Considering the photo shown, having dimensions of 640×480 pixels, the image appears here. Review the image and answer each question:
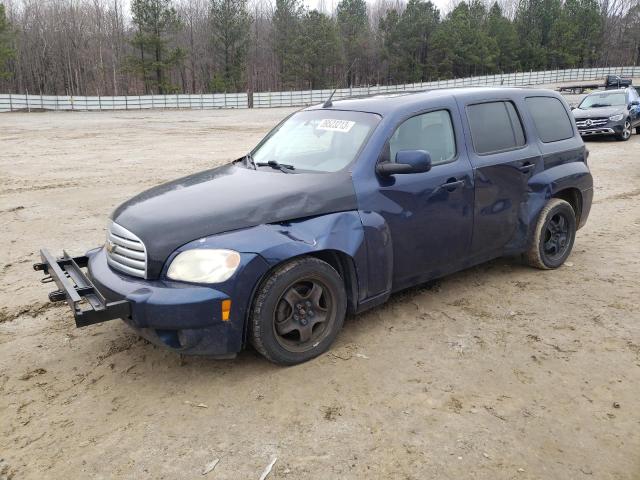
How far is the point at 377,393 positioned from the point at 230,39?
62073 millimetres

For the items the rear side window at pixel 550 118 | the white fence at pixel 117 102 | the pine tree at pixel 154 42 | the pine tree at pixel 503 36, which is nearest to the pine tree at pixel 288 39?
the pine tree at pixel 154 42

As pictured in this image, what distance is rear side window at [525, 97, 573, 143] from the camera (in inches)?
208

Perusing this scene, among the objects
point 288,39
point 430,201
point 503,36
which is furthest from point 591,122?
point 503,36

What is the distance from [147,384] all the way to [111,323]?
1.12 meters

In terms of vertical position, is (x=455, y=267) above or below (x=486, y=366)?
above

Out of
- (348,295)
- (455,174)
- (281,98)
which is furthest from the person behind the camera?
(281,98)

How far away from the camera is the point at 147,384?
3.54 meters

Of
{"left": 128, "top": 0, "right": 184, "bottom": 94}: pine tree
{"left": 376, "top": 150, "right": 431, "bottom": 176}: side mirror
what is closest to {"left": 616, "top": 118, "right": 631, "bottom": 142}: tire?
{"left": 376, "top": 150, "right": 431, "bottom": 176}: side mirror

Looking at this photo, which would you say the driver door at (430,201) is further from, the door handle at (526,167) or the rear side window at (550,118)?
the rear side window at (550,118)

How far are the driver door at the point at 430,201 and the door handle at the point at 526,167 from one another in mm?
723

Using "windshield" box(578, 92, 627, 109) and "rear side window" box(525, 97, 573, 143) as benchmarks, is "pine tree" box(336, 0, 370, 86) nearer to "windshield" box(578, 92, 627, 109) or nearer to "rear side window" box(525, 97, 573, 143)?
"windshield" box(578, 92, 627, 109)

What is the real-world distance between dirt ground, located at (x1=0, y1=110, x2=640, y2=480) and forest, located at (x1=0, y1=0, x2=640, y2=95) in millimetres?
54235

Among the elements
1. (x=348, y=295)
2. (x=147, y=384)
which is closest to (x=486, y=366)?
(x=348, y=295)

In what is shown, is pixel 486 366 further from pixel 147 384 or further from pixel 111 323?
pixel 111 323
